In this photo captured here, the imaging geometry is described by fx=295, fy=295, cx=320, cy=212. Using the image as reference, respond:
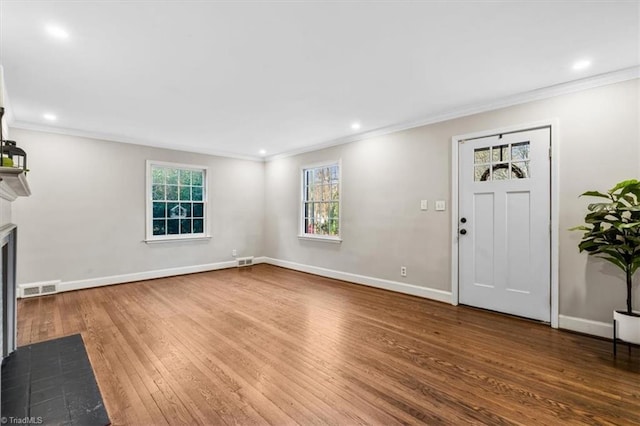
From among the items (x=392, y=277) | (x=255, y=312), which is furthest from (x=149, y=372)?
(x=392, y=277)

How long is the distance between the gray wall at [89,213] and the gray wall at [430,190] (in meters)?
1.95

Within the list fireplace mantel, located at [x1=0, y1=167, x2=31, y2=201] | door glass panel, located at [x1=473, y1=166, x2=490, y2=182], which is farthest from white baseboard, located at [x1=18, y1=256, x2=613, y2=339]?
fireplace mantel, located at [x1=0, y1=167, x2=31, y2=201]

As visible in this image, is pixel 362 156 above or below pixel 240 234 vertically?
above

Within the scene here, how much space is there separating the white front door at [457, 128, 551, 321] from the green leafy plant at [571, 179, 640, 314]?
487 mm

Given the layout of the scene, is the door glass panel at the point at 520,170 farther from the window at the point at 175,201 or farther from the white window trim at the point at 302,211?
the window at the point at 175,201

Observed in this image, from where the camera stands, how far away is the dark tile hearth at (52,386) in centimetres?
176

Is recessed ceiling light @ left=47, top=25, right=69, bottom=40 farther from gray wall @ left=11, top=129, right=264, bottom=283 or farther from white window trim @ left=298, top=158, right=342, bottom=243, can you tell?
white window trim @ left=298, top=158, right=342, bottom=243

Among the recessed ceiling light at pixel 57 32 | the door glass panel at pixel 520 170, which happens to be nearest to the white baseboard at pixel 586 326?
the door glass panel at pixel 520 170

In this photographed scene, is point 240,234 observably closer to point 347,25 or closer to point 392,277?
point 392,277

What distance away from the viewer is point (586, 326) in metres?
2.90

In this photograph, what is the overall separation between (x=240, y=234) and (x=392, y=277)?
11.7 feet

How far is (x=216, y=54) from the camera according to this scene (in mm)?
2492

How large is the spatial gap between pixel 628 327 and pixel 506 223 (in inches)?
53.0

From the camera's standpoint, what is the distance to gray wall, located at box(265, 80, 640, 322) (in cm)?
282
